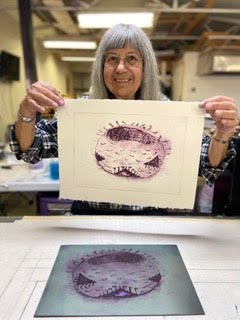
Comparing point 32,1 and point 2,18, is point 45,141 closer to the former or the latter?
point 32,1

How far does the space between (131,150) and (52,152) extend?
0.29 meters

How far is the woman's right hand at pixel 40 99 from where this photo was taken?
2.49ft

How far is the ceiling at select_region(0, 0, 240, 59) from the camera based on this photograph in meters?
2.87

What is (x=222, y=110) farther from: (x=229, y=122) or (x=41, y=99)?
(x=41, y=99)

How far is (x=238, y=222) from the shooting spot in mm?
881

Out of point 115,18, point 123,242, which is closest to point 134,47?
point 123,242

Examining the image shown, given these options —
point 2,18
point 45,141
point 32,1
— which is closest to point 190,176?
point 45,141

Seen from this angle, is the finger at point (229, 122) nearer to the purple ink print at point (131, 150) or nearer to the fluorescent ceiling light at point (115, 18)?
the purple ink print at point (131, 150)

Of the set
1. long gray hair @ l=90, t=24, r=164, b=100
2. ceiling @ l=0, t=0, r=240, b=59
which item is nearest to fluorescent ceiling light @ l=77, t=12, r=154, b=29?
ceiling @ l=0, t=0, r=240, b=59

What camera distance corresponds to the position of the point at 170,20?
Result: 12.8ft

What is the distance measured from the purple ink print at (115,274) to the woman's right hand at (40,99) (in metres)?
0.38

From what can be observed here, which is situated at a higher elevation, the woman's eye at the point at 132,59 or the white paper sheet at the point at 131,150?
the woman's eye at the point at 132,59

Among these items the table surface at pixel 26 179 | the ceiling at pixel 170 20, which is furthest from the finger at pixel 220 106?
the ceiling at pixel 170 20

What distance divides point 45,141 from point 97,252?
1.28ft
